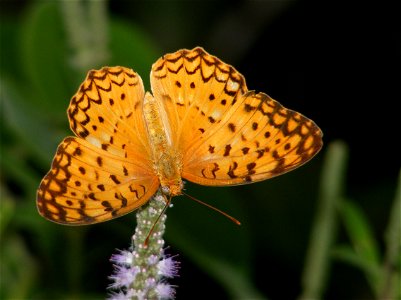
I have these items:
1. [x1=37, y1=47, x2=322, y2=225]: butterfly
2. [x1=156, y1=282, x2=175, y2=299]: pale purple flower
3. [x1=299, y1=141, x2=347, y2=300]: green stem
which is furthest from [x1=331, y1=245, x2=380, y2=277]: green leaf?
[x1=156, y1=282, x2=175, y2=299]: pale purple flower

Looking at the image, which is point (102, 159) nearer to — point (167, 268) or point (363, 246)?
point (167, 268)

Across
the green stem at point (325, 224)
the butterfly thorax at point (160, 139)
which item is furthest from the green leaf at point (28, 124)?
the green stem at point (325, 224)

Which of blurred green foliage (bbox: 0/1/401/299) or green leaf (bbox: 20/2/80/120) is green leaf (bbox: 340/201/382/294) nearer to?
blurred green foliage (bbox: 0/1/401/299)

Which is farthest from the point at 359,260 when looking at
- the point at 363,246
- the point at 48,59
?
the point at 48,59

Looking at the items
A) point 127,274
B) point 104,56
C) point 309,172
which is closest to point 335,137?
point 309,172

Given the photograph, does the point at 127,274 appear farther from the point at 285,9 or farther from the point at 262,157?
the point at 285,9

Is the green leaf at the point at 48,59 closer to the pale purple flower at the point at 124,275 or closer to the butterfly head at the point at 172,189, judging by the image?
the butterfly head at the point at 172,189
